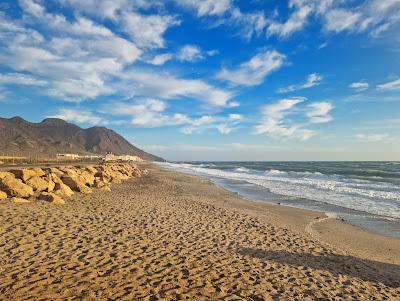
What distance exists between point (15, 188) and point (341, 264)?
12.7 m

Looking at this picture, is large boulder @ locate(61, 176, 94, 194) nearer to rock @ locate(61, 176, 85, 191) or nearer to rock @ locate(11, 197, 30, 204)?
rock @ locate(61, 176, 85, 191)

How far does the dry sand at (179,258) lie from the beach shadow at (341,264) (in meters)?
0.03

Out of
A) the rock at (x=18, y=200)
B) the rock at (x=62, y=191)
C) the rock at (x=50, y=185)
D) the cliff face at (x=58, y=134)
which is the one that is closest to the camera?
the rock at (x=18, y=200)

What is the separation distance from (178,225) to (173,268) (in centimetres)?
431

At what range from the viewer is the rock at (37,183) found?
48.4 feet

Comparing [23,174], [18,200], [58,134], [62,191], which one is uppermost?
[58,134]

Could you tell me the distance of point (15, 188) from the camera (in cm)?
1343

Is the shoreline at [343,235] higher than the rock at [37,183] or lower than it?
lower

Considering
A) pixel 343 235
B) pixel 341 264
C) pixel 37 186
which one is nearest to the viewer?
pixel 341 264

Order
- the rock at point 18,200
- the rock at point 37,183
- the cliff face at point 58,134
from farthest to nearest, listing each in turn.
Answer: the cliff face at point 58,134 < the rock at point 37,183 < the rock at point 18,200

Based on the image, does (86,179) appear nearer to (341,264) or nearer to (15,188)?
(15,188)

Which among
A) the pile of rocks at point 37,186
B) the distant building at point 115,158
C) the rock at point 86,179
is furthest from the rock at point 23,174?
the distant building at point 115,158

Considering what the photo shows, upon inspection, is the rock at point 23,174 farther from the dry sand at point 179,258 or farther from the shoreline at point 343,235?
the shoreline at point 343,235

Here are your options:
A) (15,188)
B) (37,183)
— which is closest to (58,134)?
(37,183)
